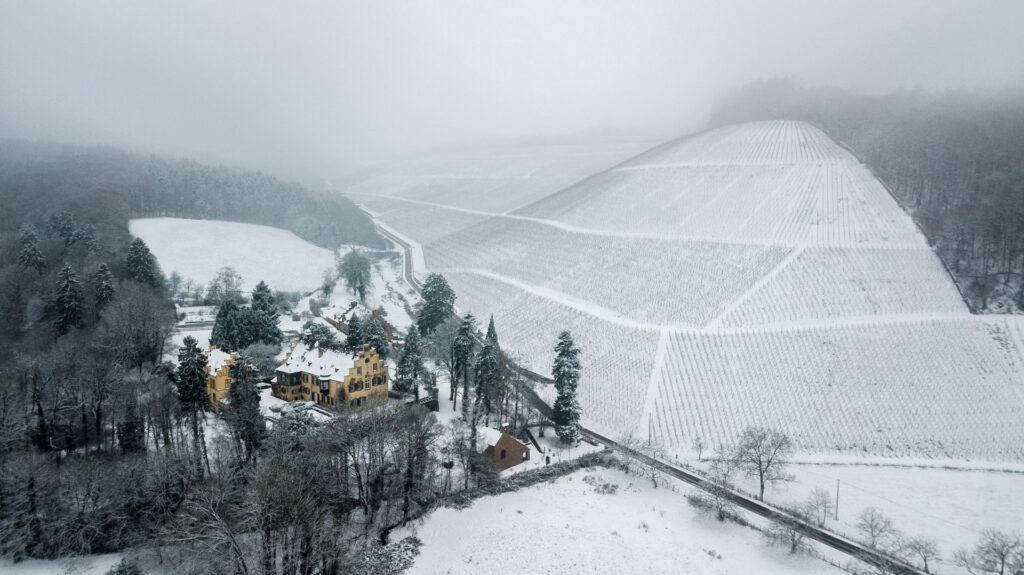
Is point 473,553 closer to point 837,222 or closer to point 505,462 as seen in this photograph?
point 505,462

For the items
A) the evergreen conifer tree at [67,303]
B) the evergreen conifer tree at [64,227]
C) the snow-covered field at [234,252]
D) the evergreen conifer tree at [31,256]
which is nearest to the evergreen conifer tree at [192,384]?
the evergreen conifer tree at [67,303]

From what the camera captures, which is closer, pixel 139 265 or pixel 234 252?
pixel 139 265

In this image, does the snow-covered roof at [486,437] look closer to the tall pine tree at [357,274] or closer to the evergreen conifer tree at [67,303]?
the evergreen conifer tree at [67,303]

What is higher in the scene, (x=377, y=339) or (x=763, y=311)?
(x=763, y=311)

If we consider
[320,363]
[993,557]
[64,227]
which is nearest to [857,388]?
[993,557]

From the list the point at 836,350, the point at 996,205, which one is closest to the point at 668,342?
the point at 836,350

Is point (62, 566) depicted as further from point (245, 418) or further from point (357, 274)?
point (357, 274)
